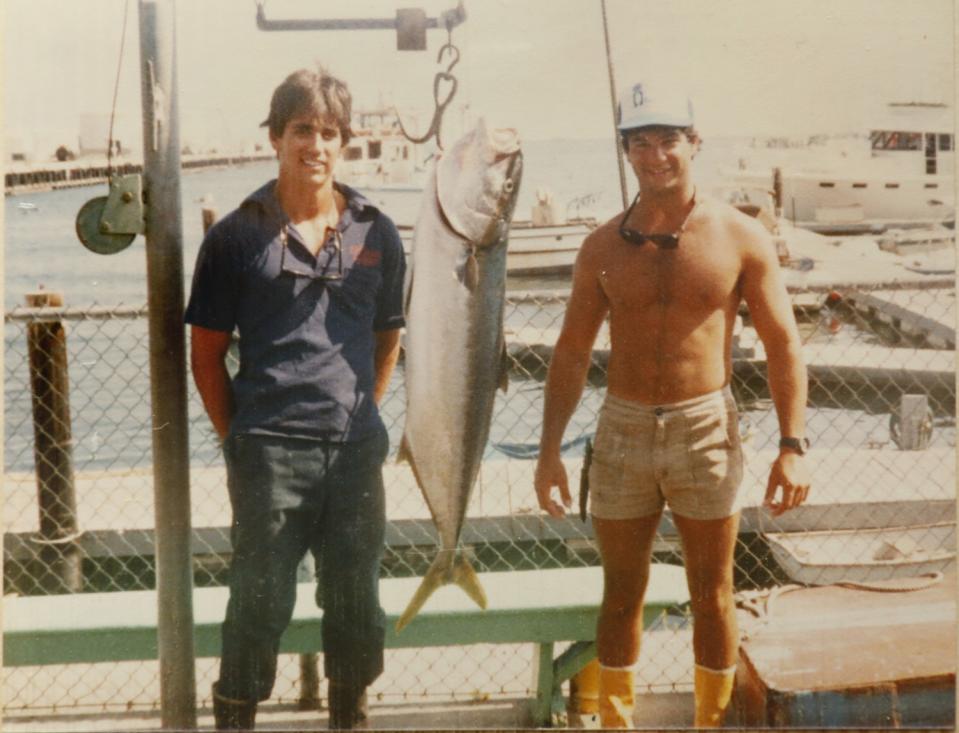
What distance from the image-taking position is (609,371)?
3.16m

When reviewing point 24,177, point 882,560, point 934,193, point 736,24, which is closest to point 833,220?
point 882,560

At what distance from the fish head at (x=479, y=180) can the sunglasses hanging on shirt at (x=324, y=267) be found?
43 cm

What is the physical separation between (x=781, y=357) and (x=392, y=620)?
5.34ft

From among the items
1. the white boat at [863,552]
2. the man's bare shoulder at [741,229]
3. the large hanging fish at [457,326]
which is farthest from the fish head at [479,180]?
the white boat at [863,552]

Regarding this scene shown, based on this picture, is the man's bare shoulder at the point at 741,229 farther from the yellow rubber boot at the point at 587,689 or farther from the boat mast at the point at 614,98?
the yellow rubber boot at the point at 587,689

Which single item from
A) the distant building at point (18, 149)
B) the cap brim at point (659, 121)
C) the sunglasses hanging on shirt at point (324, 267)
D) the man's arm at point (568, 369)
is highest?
the distant building at point (18, 149)

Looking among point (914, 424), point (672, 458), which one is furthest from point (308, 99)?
point (914, 424)

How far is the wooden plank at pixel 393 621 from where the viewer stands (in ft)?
11.2

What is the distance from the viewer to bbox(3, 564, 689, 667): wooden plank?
11.2 feet

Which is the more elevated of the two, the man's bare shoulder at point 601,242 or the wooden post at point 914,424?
the man's bare shoulder at point 601,242

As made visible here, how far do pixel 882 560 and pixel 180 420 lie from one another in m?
3.87

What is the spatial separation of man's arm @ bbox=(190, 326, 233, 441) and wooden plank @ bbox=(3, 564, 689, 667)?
825mm

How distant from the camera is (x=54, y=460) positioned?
601 centimetres

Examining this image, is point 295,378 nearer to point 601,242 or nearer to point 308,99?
point 308,99
